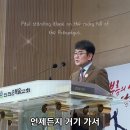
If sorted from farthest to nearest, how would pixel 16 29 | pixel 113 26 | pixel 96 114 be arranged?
pixel 16 29 → pixel 113 26 → pixel 96 114

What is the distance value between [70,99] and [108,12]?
418cm

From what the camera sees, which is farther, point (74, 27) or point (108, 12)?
point (74, 27)

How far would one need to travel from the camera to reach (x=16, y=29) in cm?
680

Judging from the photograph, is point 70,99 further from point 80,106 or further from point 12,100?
point 12,100

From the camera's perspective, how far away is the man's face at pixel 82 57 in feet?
9.78

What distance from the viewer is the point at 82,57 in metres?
3.01

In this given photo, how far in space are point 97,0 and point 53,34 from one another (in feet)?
2.83

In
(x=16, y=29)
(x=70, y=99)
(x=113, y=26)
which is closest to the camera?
(x=70, y=99)

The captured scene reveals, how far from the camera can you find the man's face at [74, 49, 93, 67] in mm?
2982

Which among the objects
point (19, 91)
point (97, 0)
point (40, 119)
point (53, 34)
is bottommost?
point (40, 119)

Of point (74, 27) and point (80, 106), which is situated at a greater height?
point (74, 27)

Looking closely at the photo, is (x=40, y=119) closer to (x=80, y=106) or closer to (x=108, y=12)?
(x=80, y=106)

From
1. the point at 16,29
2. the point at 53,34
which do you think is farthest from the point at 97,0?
the point at 16,29

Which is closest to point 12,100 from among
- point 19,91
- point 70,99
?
point 19,91
